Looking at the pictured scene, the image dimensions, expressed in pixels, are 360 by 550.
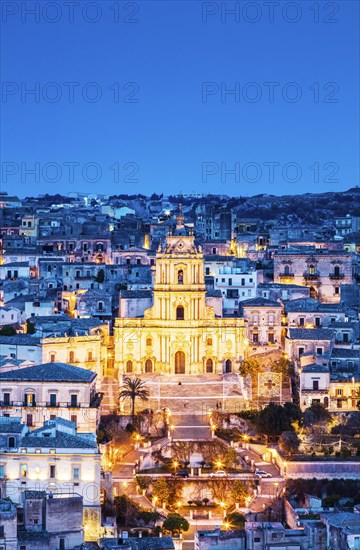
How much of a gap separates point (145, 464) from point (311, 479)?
6.44m

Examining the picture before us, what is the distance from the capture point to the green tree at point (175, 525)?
4481 cm

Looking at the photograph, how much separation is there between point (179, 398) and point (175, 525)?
11.8 meters

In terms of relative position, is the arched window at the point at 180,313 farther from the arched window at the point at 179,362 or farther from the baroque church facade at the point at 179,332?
the arched window at the point at 179,362

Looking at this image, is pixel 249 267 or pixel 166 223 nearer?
pixel 249 267

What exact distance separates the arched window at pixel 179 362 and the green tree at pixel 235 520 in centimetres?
1584

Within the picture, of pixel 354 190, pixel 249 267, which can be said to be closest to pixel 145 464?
pixel 249 267

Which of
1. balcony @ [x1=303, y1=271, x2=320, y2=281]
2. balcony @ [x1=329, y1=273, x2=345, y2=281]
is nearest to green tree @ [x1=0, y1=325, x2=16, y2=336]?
balcony @ [x1=303, y1=271, x2=320, y2=281]

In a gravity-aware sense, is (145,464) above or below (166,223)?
below

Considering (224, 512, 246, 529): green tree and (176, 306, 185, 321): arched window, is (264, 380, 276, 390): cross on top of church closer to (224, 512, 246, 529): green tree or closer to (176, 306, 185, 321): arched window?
(176, 306, 185, 321): arched window

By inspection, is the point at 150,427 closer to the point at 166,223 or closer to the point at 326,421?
the point at 326,421

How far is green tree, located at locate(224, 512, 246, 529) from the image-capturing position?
4519cm

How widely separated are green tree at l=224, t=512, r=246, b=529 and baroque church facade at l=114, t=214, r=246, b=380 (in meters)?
15.2

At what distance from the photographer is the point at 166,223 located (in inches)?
3821

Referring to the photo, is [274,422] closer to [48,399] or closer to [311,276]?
[48,399]
